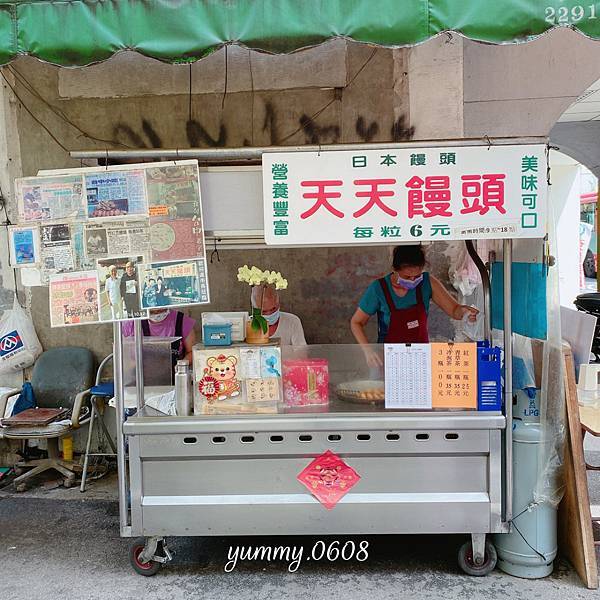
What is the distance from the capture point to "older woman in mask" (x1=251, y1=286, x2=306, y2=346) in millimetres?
4661

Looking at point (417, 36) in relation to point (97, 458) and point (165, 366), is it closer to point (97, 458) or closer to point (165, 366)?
point (165, 366)

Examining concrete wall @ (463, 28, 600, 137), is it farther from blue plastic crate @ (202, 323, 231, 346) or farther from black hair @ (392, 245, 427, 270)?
blue plastic crate @ (202, 323, 231, 346)

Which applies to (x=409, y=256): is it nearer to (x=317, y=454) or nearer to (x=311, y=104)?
(x=317, y=454)

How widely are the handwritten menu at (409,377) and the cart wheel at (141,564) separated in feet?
5.07

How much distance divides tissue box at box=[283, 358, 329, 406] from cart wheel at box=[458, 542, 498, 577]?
1.08 m

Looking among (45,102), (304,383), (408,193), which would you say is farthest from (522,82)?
(45,102)

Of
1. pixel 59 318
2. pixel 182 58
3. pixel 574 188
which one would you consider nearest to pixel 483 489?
pixel 59 318

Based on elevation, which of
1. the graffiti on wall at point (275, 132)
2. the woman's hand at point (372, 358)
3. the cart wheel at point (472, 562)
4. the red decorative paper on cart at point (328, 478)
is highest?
the graffiti on wall at point (275, 132)

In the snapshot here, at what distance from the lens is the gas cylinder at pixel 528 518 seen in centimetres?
344

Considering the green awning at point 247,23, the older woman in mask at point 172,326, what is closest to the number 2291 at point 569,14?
the green awning at point 247,23

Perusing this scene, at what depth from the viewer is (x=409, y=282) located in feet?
14.3

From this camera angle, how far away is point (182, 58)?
10.2 ft

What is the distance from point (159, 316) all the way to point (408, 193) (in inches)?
91.5

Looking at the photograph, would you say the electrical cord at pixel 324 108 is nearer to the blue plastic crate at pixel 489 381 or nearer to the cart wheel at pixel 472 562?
the blue plastic crate at pixel 489 381
